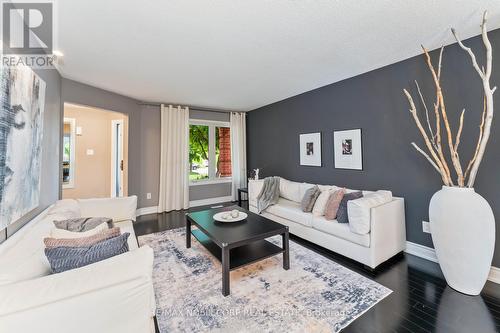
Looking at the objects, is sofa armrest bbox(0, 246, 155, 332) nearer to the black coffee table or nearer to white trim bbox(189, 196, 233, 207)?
the black coffee table

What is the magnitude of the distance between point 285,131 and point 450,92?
2.75 metres

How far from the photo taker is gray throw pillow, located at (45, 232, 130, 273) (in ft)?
3.88

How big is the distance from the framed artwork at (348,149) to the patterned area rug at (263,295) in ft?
5.17

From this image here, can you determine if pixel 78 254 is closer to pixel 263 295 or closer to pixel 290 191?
pixel 263 295

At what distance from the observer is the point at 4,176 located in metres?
1.42

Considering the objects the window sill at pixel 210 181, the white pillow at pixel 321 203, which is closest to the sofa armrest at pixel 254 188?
the white pillow at pixel 321 203

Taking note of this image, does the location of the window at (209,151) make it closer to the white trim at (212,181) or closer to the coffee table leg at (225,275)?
the white trim at (212,181)

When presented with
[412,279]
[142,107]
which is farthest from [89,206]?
[412,279]

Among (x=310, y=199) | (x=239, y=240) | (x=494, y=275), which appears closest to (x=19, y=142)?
(x=239, y=240)

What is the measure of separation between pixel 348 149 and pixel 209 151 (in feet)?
11.3

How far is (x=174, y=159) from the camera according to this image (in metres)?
4.89

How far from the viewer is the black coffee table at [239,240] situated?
6.51 feet

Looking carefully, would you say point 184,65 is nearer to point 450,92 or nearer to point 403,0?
point 403,0
